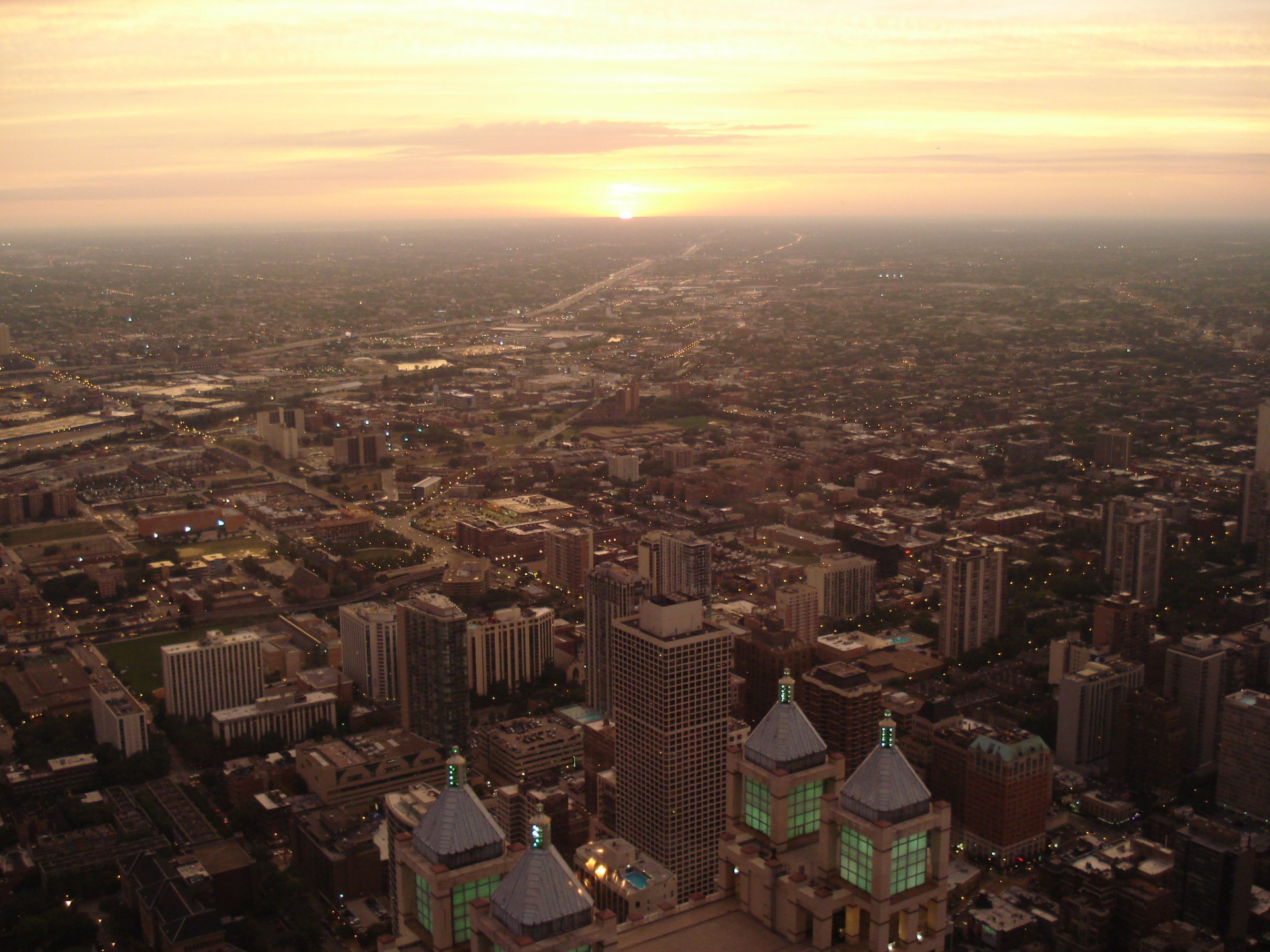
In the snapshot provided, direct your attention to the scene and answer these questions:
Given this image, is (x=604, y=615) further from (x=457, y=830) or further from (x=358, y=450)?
(x=358, y=450)

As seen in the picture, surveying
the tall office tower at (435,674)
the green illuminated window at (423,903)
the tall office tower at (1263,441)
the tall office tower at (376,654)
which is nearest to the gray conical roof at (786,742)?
the green illuminated window at (423,903)

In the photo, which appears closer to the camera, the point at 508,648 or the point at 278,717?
the point at 278,717

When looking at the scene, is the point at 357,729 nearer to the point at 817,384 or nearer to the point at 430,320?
the point at 817,384

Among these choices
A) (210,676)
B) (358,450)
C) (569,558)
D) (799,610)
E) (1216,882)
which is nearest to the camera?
(1216,882)

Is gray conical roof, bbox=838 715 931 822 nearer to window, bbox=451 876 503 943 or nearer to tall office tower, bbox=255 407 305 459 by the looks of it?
window, bbox=451 876 503 943

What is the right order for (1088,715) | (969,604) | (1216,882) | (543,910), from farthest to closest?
1. (969,604)
2. (1088,715)
3. (1216,882)
4. (543,910)

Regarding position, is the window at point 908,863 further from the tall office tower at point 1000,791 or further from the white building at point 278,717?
the white building at point 278,717

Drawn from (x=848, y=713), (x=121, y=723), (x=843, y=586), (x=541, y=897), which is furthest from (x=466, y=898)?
(x=843, y=586)
